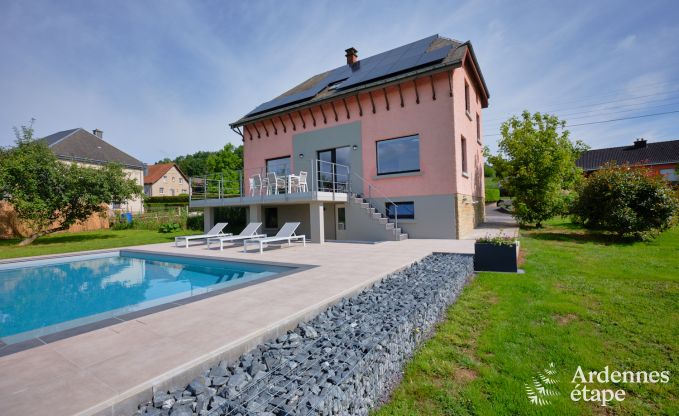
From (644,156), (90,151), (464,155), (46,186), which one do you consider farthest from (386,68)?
(644,156)

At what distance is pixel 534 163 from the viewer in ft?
47.0

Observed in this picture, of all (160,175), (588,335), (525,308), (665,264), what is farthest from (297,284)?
(160,175)

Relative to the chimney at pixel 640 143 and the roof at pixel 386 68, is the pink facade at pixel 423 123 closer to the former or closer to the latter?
the roof at pixel 386 68

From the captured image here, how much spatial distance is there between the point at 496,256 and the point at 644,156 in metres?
47.2

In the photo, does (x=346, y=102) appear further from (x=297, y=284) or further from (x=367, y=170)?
A: (x=297, y=284)

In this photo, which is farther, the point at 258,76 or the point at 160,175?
the point at 160,175

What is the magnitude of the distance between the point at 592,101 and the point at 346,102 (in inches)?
911

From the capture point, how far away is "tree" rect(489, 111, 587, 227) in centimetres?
1415

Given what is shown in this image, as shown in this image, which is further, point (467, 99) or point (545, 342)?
point (467, 99)

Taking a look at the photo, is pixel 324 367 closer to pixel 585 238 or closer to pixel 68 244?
pixel 585 238

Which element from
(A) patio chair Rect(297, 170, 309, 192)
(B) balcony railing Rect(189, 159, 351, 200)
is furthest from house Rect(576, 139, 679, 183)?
(A) patio chair Rect(297, 170, 309, 192)

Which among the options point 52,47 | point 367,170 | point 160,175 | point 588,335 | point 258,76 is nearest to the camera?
point 588,335

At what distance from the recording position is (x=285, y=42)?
Result: 1270 cm

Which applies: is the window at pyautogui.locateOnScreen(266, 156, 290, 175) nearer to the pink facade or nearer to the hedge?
the pink facade
